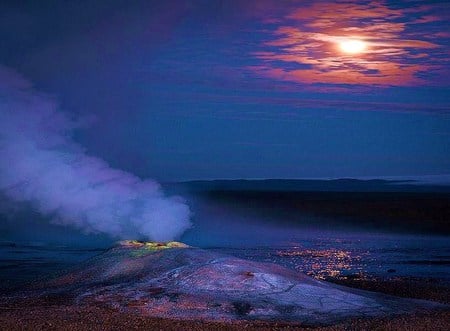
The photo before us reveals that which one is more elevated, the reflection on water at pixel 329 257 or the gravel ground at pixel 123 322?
the reflection on water at pixel 329 257

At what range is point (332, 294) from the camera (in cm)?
1720

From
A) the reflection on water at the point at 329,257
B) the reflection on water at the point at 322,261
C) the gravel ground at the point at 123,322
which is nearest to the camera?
the gravel ground at the point at 123,322

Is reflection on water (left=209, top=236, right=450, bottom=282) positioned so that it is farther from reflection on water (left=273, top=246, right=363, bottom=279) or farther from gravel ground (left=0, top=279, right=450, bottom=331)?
gravel ground (left=0, top=279, right=450, bottom=331)

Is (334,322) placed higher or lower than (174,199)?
lower

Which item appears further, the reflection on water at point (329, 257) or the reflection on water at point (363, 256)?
the reflection on water at point (363, 256)

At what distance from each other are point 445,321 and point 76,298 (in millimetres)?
8410

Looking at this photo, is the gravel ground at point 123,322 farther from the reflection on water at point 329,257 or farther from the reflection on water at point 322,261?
the reflection on water at point 322,261

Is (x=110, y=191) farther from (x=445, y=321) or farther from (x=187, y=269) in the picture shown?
(x=445, y=321)

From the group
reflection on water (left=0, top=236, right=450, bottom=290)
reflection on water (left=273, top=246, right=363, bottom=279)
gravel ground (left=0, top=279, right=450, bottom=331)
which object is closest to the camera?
gravel ground (left=0, top=279, right=450, bottom=331)

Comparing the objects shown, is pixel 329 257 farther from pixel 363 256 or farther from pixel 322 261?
pixel 363 256

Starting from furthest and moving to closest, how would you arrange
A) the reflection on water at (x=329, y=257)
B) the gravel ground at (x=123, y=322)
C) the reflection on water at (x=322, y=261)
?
1. the reflection on water at (x=322, y=261)
2. the reflection on water at (x=329, y=257)
3. the gravel ground at (x=123, y=322)

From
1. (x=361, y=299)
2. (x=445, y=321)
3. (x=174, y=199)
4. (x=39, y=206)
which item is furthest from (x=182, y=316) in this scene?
(x=39, y=206)

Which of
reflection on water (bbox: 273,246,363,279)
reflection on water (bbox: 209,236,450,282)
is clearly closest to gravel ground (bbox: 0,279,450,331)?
reflection on water (bbox: 209,236,450,282)

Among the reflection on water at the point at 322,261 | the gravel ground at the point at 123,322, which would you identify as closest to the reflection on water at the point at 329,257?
the reflection on water at the point at 322,261
